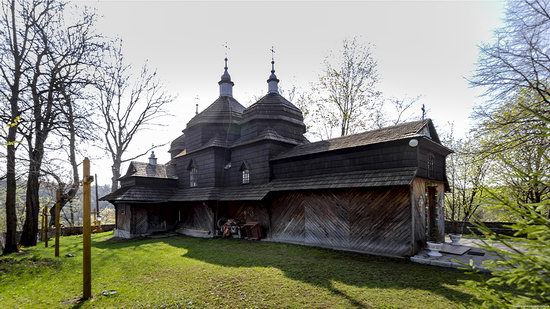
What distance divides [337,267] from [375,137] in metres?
6.24

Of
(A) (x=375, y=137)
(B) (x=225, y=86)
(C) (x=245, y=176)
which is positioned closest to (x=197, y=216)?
(C) (x=245, y=176)

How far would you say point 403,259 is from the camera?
1044cm

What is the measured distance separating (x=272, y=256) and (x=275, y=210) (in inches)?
178

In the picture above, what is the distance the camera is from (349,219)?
12.3 m

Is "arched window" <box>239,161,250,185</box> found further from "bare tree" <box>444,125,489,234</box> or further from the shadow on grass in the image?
"bare tree" <box>444,125,489,234</box>

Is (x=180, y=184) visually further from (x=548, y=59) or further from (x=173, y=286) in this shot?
(x=548, y=59)

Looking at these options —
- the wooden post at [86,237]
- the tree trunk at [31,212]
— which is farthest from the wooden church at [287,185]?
the wooden post at [86,237]

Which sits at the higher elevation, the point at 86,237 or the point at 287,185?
the point at 287,185

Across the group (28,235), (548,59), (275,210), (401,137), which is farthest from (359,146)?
(28,235)

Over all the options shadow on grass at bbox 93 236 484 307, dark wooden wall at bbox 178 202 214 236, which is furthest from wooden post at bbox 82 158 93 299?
dark wooden wall at bbox 178 202 214 236

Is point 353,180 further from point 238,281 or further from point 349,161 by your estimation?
point 238,281

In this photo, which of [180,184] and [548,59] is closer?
[548,59]

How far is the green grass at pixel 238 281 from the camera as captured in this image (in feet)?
21.6

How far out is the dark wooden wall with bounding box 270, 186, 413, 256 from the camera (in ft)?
35.8
